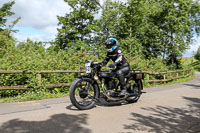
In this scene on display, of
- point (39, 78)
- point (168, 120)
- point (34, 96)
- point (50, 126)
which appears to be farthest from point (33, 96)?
point (168, 120)

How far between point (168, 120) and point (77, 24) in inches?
1274

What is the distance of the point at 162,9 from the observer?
3478cm

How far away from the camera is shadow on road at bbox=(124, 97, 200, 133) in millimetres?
4305

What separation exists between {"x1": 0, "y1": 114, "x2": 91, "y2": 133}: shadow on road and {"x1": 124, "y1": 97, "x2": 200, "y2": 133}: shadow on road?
1.05 m

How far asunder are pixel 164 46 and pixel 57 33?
18894 millimetres

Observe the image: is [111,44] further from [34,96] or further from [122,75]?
[34,96]

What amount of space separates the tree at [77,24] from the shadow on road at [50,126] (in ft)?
95.7

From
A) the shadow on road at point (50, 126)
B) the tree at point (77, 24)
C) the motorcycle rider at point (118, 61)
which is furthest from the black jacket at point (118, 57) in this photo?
the tree at point (77, 24)

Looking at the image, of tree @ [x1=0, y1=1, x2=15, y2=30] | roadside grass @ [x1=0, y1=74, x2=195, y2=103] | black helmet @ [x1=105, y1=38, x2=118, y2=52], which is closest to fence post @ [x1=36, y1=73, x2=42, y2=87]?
roadside grass @ [x1=0, y1=74, x2=195, y2=103]

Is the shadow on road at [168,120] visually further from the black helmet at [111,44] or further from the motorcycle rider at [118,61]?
the black helmet at [111,44]

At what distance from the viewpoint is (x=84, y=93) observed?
584 centimetres

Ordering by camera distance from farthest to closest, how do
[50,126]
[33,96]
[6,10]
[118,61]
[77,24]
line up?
[77,24] → [6,10] → [33,96] → [118,61] → [50,126]

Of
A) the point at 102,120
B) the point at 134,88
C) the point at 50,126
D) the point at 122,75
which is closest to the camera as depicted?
the point at 50,126

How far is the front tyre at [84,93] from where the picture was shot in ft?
18.5
